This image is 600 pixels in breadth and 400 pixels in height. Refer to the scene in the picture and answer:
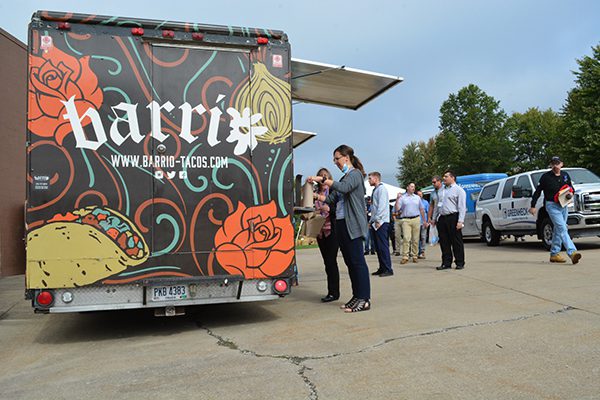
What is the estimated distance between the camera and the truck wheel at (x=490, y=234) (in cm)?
1500

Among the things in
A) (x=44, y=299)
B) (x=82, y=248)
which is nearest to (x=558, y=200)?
(x=82, y=248)

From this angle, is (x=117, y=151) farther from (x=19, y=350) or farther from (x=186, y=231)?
(x=19, y=350)

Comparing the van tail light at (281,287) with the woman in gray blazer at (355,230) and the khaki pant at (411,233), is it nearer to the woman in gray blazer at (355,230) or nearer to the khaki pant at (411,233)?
the woman in gray blazer at (355,230)

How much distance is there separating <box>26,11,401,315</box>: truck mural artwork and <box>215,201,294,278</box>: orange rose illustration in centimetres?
1

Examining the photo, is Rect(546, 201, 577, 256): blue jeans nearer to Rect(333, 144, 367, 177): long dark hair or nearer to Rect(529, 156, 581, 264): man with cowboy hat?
Rect(529, 156, 581, 264): man with cowboy hat

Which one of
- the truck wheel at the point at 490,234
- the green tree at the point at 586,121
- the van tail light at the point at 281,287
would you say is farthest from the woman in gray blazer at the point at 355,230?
the green tree at the point at 586,121

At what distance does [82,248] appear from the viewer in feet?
16.9

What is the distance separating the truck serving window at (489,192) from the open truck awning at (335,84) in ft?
25.8

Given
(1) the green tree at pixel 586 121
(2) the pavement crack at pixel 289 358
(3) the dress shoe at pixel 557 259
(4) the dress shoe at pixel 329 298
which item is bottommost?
(2) the pavement crack at pixel 289 358

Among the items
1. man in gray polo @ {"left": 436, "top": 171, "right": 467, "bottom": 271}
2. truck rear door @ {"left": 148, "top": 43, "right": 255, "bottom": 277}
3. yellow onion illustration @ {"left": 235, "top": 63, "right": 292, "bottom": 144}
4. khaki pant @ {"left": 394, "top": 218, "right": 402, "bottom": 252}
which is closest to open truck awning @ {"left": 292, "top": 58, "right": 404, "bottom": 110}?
yellow onion illustration @ {"left": 235, "top": 63, "right": 292, "bottom": 144}

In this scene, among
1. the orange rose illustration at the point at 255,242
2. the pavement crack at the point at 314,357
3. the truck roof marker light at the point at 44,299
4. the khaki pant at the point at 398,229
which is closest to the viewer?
the pavement crack at the point at 314,357

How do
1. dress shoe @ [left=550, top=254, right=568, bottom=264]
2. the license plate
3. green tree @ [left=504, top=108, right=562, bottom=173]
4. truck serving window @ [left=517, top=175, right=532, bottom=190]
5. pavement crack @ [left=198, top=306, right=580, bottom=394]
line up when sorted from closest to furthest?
pavement crack @ [left=198, top=306, right=580, bottom=394] → the license plate → dress shoe @ [left=550, top=254, right=568, bottom=264] → truck serving window @ [left=517, top=175, right=532, bottom=190] → green tree @ [left=504, top=108, right=562, bottom=173]

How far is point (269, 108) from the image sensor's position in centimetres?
573

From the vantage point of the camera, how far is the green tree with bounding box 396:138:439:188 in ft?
211
